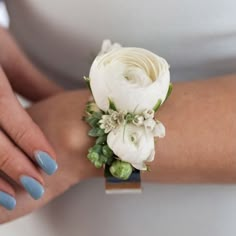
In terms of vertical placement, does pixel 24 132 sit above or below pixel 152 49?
below

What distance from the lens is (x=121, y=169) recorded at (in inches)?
27.0

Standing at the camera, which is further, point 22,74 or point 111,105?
point 22,74

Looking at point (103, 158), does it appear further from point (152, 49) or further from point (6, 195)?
point (152, 49)

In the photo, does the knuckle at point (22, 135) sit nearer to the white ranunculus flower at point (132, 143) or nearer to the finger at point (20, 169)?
the finger at point (20, 169)

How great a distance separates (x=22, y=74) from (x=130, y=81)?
1.14 ft

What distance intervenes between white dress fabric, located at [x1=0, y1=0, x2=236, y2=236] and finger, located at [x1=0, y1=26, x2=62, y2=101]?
61 mm

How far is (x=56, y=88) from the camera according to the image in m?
0.98

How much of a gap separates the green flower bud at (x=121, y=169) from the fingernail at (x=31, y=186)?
0.11 meters

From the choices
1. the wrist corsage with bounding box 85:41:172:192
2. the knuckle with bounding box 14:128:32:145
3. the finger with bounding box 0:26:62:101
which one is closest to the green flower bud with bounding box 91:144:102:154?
the wrist corsage with bounding box 85:41:172:192

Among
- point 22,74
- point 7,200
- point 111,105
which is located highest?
point 22,74

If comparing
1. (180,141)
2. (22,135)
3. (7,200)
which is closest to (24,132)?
(22,135)

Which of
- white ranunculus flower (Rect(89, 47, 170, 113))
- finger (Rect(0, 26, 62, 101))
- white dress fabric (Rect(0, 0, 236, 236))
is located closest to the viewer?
white ranunculus flower (Rect(89, 47, 170, 113))

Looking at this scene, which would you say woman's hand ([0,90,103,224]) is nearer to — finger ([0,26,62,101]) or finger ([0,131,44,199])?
finger ([0,131,44,199])

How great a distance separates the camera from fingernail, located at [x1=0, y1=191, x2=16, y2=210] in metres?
0.73
